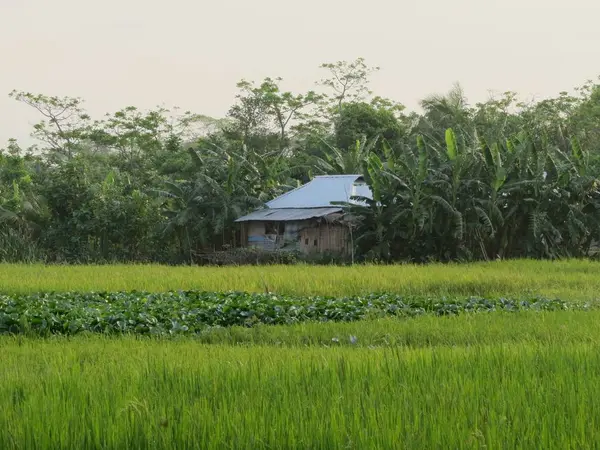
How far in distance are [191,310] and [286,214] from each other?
12.3 metres

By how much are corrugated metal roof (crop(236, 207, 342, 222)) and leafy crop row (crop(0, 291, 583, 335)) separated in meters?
9.53

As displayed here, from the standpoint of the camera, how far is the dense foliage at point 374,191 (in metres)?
18.7

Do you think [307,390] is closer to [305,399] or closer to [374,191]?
[305,399]

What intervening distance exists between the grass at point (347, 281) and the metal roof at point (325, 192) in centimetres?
611

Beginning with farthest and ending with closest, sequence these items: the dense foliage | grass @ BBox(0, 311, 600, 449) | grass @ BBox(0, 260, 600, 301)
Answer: the dense foliage
grass @ BBox(0, 260, 600, 301)
grass @ BBox(0, 311, 600, 449)

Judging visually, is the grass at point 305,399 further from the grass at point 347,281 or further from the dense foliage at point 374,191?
the dense foliage at point 374,191

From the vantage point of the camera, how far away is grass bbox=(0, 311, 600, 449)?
9.92 ft

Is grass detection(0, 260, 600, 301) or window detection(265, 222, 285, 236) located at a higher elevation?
window detection(265, 222, 285, 236)

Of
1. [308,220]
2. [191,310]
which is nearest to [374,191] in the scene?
[308,220]

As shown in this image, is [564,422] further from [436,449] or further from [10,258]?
[10,258]

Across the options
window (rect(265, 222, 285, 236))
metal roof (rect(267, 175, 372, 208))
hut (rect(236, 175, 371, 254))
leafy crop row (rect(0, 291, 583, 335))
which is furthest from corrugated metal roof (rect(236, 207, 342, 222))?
leafy crop row (rect(0, 291, 583, 335))

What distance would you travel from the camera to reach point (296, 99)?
33094 millimetres

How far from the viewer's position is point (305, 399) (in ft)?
11.8

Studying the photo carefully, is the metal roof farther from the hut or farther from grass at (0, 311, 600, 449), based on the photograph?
grass at (0, 311, 600, 449)
